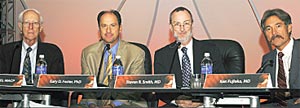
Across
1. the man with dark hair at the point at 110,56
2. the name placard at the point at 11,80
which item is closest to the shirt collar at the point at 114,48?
the man with dark hair at the point at 110,56

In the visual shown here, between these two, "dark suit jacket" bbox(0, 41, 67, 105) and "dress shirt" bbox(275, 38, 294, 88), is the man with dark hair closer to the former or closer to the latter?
"dark suit jacket" bbox(0, 41, 67, 105)

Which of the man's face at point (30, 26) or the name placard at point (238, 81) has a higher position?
the man's face at point (30, 26)

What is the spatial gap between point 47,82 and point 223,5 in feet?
9.22

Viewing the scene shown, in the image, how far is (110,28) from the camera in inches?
157

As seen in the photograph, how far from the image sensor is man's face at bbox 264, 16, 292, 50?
151 inches

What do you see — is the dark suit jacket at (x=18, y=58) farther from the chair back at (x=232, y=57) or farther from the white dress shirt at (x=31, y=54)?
the chair back at (x=232, y=57)

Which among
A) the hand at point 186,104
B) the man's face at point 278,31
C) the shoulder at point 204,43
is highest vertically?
the man's face at point 278,31

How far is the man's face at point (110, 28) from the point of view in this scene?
399 cm

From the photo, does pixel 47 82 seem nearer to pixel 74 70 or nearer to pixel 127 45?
pixel 127 45

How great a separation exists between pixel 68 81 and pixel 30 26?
136cm

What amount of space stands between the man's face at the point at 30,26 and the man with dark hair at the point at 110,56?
1.91 ft

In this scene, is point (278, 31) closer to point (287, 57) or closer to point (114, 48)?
point (287, 57)

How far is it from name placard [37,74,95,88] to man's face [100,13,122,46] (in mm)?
906

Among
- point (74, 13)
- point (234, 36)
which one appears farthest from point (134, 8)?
point (234, 36)
